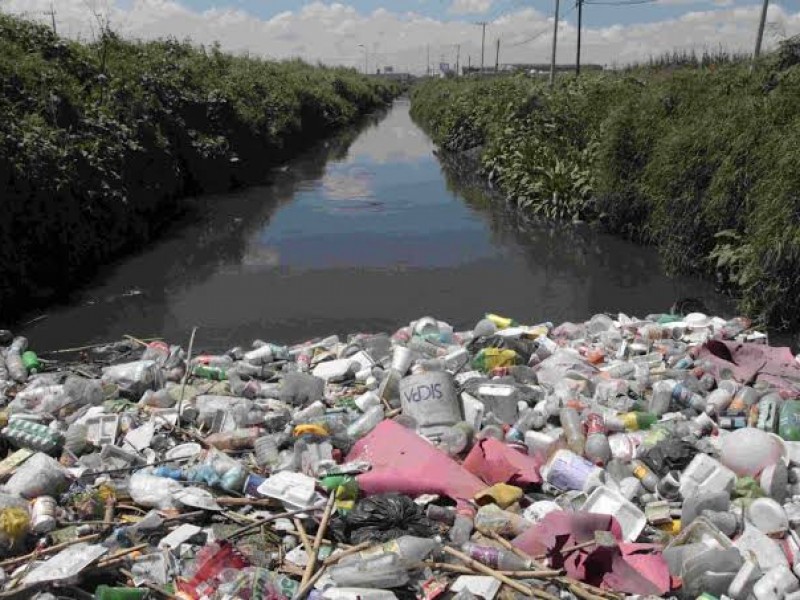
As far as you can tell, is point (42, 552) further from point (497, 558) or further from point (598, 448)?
point (598, 448)

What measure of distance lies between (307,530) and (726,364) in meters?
3.31

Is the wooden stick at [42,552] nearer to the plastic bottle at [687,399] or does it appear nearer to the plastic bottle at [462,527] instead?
the plastic bottle at [462,527]

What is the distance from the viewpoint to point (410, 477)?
3754 mm

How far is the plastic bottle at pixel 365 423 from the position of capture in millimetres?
4406

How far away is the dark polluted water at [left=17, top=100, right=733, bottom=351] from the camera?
788cm

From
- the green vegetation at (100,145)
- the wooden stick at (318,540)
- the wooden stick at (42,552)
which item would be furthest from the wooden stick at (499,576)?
the green vegetation at (100,145)

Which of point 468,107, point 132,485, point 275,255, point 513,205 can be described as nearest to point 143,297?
point 275,255

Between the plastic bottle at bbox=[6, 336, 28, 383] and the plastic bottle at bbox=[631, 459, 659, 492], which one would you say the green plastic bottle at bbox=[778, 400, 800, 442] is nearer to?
the plastic bottle at bbox=[631, 459, 659, 492]

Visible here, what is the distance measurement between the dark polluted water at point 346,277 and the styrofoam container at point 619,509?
4227mm

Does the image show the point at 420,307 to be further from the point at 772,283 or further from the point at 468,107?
the point at 468,107

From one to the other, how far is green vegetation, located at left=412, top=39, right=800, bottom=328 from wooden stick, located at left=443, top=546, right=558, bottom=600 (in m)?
4.98

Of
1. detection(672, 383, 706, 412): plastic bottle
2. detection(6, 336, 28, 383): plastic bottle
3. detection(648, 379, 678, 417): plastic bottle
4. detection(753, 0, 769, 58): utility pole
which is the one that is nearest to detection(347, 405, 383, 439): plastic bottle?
detection(648, 379, 678, 417): plastic bottle

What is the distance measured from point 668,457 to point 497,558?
1.28 m

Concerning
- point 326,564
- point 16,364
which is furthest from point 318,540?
point 16,364
